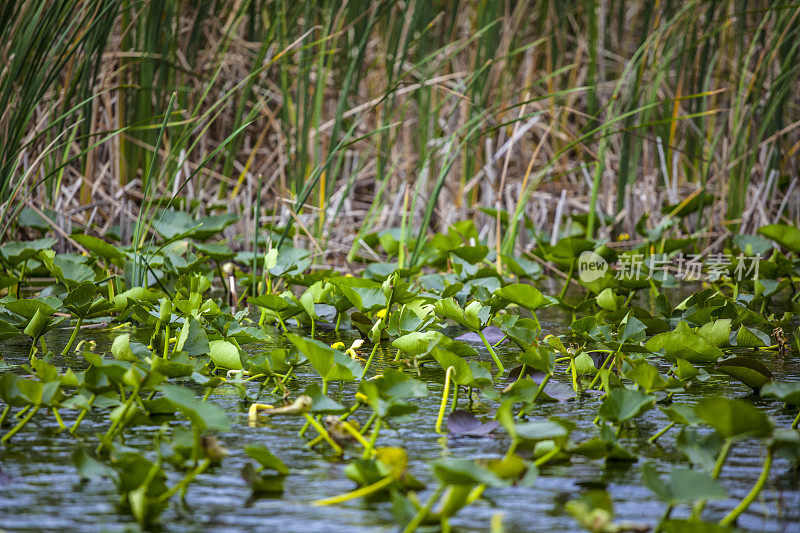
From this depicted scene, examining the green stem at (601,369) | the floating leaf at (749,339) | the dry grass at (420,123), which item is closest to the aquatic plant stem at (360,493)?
the green stem at (601,369)

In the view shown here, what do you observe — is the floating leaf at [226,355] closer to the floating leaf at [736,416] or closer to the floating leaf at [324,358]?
the floating leaf at [324,358]

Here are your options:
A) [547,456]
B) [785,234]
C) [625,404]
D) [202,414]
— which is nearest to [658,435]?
[625,404]

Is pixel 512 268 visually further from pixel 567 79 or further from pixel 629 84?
pixel 567 79

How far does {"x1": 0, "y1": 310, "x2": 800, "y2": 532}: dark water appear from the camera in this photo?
0.70 metres

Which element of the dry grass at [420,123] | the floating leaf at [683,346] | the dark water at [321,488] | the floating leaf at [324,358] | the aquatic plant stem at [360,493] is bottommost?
the dark water at [321,488]

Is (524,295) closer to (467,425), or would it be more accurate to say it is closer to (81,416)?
(467,425)

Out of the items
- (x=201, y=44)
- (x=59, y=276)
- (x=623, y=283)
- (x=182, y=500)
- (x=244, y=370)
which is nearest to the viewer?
(x=182, y=500)

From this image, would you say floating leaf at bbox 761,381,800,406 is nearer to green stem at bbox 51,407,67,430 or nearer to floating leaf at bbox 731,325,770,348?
floating leaf at bbox 731,325,770,348

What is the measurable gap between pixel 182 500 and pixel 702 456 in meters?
0.47

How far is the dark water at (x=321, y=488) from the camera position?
2.28ft

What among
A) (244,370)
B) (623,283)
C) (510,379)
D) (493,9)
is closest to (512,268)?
(623,283)

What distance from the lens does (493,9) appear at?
2.92 meters

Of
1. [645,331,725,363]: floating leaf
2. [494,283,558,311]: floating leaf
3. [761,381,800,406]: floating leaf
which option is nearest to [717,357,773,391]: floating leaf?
[645,331,725,363]: floating leaf

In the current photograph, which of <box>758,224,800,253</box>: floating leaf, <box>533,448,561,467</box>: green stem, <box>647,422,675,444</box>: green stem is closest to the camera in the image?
<box>533,448,561,467</box>: green stem
